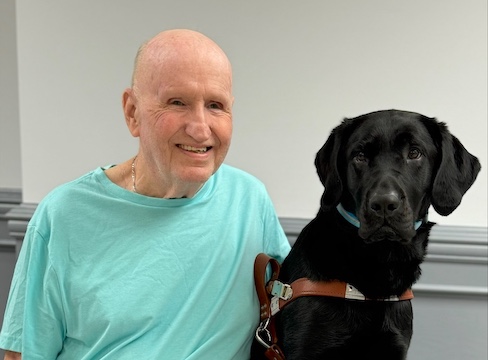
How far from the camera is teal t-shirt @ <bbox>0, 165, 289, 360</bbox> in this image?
130 cm

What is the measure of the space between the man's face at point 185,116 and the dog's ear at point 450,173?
464mm

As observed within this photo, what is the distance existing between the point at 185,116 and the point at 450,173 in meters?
0.58

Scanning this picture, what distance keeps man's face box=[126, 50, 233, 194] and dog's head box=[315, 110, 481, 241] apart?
261mm

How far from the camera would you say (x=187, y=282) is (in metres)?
1.33

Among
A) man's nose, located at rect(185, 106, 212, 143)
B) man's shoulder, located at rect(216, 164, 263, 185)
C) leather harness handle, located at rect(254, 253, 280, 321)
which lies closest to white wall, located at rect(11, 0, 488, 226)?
man's shoulder, located at rect(216, 164, 263, 185)

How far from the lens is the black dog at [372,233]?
1208 mm

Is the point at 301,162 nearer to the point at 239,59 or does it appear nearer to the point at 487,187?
the point at 239,59

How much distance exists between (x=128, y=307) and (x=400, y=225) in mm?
615

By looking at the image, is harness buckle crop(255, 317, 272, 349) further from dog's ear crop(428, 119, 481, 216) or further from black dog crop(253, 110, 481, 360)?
dog's ear crop(428, 119, 481, 216)

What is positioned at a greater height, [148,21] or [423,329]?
[148,21]

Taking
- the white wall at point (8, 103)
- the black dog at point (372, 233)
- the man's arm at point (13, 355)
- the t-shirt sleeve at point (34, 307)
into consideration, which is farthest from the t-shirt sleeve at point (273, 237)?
the white wall at point (8, 103)

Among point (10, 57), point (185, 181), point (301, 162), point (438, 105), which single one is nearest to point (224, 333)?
point (185, 181)

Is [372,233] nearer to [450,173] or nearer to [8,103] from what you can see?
[450,173]

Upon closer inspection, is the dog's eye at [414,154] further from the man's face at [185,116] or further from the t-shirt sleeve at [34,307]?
the t-shirt sleeve at [34,307]
